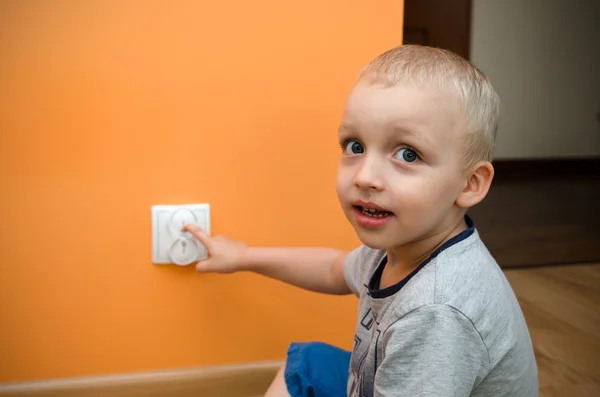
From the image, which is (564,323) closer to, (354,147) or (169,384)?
(169,384)

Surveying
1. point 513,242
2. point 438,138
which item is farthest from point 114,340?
point 513,242

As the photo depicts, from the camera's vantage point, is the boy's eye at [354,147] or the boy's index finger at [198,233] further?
the boy's index finger at [198,233]

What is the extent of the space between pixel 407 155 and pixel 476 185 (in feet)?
0.34

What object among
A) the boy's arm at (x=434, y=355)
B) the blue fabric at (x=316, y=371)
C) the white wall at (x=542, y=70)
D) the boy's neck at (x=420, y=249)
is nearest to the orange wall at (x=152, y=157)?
the blue fabric at (x=316, y=371)

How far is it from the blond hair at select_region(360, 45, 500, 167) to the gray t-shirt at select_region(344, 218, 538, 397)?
0.35ft

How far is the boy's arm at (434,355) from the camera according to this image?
61cm

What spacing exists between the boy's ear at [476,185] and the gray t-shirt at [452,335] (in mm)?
38

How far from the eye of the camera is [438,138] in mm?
646

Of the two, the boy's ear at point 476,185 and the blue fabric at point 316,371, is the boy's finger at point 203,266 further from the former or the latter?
the boy's ear at point 476,185

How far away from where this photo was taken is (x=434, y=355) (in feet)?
2.01

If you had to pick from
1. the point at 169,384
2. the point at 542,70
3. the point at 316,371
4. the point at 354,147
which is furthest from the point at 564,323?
the point at 542,70

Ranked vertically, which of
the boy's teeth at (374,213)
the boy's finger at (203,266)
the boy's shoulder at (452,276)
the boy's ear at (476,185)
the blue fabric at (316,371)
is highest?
the boy's ear at (476,185)

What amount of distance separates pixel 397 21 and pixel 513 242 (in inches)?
61.3

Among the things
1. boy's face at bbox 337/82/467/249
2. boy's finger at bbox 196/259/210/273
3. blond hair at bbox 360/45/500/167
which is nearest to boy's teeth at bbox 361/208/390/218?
boy's face at bbox 337/82/467/249
